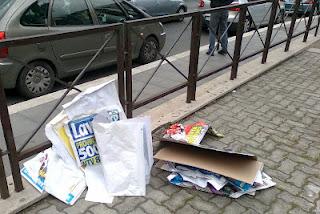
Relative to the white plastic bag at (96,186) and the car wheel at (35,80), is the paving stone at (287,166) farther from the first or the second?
the car wheel at (35,80)

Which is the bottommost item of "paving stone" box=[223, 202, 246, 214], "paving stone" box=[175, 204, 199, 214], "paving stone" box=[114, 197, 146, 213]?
"paving stone" box=[223, 202, 246, 214]

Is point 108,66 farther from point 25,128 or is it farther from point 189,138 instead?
point 189,138

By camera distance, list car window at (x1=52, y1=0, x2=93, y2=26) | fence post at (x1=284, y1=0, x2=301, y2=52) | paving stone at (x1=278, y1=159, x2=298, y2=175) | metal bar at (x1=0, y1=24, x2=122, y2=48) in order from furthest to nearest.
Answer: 1. fence post at (x1=284, y1=0, x2=301, y2=52)
2. car window at (x1=52, y1=0, x2=93, y2=26)
3. paving stone at (x1=278, y1=159, x2=298, y2=175)
4. metal bar at (x1=0, y1=24, x2=122, y2=48)

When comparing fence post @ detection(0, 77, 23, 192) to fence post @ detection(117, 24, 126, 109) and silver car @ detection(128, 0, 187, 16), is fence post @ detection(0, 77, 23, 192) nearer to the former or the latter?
fence post @ detection(117, 24, 126, 109)

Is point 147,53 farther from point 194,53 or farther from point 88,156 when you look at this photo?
point 88,156

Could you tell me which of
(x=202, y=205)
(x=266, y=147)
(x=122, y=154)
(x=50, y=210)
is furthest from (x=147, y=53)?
(x=50, y=210)

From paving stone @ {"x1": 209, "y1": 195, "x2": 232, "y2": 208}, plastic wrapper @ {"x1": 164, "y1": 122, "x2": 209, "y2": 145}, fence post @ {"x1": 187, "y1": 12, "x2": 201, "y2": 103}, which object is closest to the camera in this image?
paving stone @ {"x1": 209, "y1": 195, "x2": 232, "y2": 208}

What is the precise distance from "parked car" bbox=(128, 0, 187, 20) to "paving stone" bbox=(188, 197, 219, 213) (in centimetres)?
844

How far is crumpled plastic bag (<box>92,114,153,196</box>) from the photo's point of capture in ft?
8.84

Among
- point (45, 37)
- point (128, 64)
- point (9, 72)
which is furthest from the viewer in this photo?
point (9, 72)

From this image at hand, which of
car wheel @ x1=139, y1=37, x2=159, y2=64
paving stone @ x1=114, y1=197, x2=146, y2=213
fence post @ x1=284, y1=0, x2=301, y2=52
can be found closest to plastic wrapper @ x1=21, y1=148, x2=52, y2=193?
paving stone @ x1=114, y1=197, x2=146, y2=213

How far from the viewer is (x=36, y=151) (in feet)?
8.99

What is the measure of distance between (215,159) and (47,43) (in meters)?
3.17

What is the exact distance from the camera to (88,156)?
2.82m
